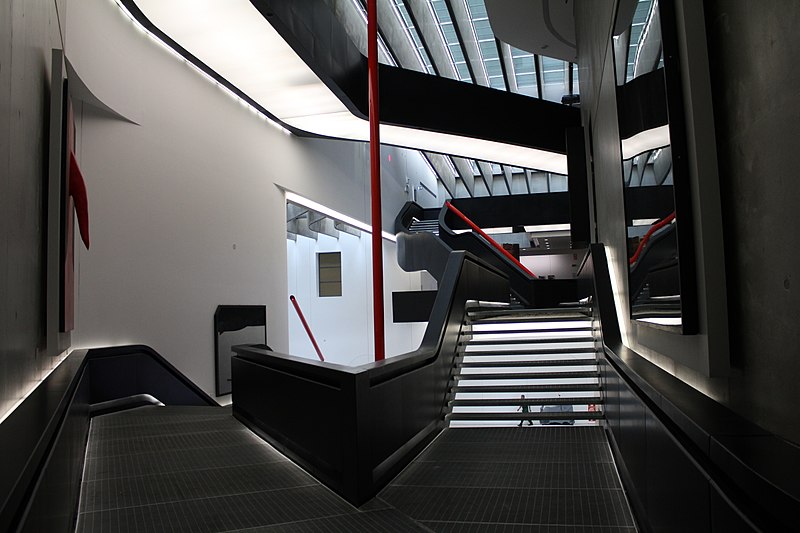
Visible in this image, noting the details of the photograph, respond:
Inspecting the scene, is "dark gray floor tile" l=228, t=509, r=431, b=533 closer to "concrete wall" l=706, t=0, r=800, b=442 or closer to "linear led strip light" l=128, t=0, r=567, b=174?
"concrete wall" l=706, t=0, r=800, b=442

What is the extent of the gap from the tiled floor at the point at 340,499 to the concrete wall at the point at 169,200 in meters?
2.69

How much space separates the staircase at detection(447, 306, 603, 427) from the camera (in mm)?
6168

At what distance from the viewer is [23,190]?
277 centimetres

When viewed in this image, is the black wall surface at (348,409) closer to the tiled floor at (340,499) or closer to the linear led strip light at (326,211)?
the tiled floor at (340,499)

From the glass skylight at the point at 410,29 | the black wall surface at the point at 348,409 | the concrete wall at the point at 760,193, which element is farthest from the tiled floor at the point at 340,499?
the glass skylight at the point at 410,29

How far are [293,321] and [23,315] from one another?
42.5 feet

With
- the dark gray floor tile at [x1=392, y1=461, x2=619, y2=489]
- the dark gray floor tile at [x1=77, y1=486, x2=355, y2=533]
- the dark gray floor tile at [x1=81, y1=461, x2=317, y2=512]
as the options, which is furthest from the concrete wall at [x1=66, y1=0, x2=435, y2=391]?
the dark gray floor tile at [x1=392, y1=461, x2=619, y2=489]

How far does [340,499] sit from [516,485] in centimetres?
104

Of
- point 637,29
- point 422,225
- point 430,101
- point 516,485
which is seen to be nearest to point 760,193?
point 637,29

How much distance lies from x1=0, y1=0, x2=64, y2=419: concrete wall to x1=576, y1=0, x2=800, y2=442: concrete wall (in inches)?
88.5

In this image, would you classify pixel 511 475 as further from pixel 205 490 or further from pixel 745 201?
pixel 745 201

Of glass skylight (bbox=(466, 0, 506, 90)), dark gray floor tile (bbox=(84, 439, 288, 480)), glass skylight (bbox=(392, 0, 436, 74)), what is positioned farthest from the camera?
glass skylight (bbox=(392, 0, 436, 74))

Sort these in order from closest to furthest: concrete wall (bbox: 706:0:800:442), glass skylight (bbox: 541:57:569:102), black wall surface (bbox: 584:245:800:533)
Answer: black wall surface (bbox: 584:245:800:533) < concrete wall (bbox: 706:0:800:442) < glass skylight (bbox: 541:57:569:102)

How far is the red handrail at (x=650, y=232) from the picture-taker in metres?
2.45
